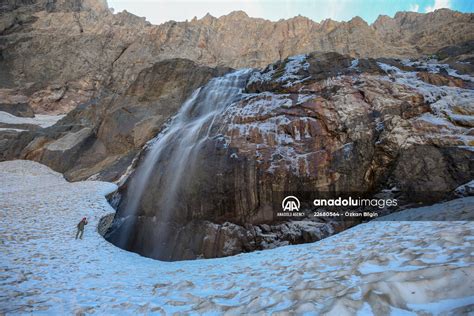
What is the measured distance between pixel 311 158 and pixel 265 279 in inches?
302

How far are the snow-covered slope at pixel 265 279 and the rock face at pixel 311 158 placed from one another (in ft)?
8.25

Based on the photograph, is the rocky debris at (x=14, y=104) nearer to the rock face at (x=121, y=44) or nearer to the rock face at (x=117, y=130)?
the rock face at (x=121, y=44)

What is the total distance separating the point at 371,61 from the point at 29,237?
1870 centimetres

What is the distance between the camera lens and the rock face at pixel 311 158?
1091 cm

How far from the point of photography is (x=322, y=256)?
6258 mm

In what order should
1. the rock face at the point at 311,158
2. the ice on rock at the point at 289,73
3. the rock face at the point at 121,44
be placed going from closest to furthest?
1. the rock face at the point at 311,158
2. the ice on rock at the point at 289,73
3. the rock face at the point at 121,44

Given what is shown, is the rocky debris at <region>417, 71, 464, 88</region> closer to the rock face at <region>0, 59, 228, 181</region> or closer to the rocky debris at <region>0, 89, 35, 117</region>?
the rock face at <region>0, 59, 228, 181</region>

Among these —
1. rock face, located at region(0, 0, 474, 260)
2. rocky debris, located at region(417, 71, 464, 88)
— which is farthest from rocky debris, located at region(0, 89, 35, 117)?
rocky debris, located at region(417, 71, 464, 88)

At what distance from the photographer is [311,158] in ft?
40.2

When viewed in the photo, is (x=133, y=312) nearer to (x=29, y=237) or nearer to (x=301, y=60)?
(x=29, y=237)

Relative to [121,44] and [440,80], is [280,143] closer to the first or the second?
[440,80]

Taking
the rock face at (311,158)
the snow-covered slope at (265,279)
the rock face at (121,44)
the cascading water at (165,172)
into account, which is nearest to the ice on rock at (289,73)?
the rock face at (311,158)

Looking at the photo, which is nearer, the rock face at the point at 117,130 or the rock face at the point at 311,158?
the rock face at the point at 311,158

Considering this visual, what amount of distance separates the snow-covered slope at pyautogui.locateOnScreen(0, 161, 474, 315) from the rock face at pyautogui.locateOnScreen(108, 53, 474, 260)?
2.51 meters
